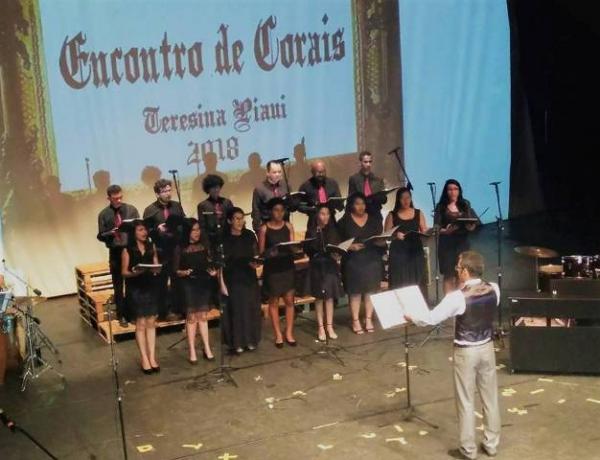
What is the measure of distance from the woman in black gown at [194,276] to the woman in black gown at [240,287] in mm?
196

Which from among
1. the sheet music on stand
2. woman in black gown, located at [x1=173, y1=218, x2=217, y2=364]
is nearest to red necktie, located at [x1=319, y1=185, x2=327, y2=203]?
woman in black gown, located at [x1=173, y1=218, x2=217, y2=364]

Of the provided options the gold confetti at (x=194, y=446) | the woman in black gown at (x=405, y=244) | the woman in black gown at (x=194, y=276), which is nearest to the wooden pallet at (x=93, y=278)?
the woman in black gown at (x=194, y=276)

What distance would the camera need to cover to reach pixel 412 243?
8.66m

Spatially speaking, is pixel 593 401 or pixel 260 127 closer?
pixel 593 401

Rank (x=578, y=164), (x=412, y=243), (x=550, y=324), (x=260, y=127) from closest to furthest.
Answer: (x=550, y=324) → (x=412, y=243) → (x=260, y=127) → (x=578, y=164)

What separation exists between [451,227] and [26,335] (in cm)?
397

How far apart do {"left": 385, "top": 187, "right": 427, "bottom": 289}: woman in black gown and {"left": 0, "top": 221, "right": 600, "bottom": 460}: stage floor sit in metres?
0.56

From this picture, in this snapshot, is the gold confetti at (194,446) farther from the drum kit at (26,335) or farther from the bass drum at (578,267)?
the bass drum at (578,267)

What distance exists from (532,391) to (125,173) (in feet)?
17.7

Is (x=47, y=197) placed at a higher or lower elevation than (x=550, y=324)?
higher

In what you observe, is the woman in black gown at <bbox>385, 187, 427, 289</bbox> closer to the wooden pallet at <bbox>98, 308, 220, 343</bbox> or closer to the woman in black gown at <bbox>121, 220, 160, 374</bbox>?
the wooden pallet at <bbox>98, 308, 220, 343</bbox>

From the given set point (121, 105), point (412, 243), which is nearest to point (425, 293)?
point (412, 243)

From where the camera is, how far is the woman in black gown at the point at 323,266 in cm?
829

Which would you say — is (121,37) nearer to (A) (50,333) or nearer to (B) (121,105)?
(B) (121,105)
